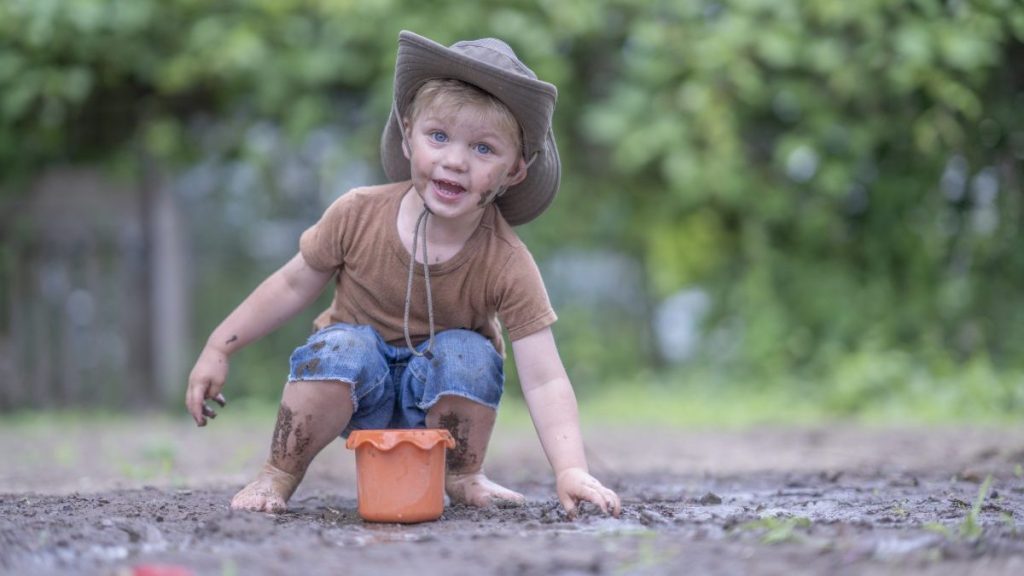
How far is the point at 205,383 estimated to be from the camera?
279 cm

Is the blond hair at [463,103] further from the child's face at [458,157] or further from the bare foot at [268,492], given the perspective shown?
the bare foot at [268,492]

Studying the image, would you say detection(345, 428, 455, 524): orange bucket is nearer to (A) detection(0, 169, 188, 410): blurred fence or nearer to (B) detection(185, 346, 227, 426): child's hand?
(B) detection(185, 346, 227, 426): child's hand

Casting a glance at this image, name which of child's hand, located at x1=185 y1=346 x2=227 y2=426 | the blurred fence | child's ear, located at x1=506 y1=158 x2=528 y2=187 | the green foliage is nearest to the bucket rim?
child's hand, located at x1=185 y1=346 x2=227 y2=426

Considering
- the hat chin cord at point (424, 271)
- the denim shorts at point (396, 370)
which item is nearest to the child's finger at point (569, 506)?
the denim shorts at point (396, 370)

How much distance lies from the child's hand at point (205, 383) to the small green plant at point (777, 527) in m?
1.34

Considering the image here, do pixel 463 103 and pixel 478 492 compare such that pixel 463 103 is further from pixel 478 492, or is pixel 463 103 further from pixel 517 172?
pixel 478 492

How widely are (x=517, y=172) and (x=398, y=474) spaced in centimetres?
80

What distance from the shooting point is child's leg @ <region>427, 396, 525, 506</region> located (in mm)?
2805

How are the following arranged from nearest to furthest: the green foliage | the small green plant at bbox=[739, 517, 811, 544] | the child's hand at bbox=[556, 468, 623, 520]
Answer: the small green plant at bbox=[739, 517, 811, 544] → the child's hand at bbox=[556, 468, 623, 520] → the green foliage

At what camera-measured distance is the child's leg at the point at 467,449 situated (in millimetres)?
2805

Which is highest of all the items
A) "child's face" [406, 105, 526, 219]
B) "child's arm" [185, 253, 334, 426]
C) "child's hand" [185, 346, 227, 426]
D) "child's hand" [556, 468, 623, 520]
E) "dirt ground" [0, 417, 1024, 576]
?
"child's face" [406, 105, 526, 219]

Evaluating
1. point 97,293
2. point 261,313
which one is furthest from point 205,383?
point 97,293

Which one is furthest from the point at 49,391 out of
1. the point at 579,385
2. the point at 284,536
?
the point at 284,536

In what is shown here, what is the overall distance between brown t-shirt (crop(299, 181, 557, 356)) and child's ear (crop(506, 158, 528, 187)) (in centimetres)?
12
